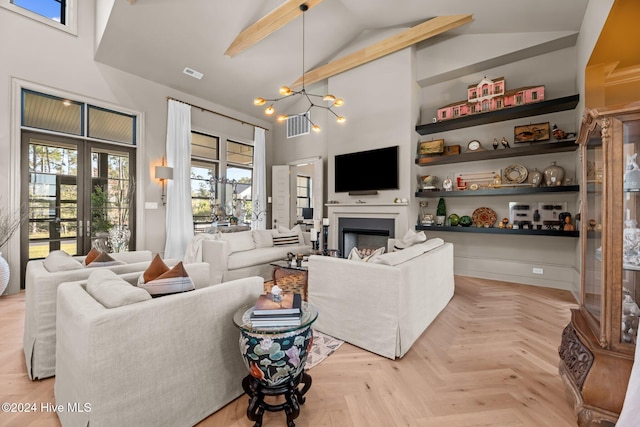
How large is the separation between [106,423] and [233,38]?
5.16 m

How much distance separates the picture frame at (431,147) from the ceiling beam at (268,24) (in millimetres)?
2626

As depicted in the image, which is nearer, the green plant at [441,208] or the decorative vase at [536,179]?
the decorative vase at [536,179]

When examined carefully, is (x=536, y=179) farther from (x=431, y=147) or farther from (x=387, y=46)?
(x=387, y=46)

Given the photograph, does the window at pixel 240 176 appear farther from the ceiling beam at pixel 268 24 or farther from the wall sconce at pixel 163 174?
the ceiling beam at pixel 268 24

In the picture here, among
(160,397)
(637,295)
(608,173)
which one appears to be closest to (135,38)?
(160,397)

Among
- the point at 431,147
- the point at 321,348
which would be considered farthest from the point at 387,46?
the point at 321,348

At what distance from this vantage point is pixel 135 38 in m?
4.21

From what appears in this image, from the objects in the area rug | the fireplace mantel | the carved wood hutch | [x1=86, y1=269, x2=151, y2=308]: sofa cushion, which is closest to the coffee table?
the area rug

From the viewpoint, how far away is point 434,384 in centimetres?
183

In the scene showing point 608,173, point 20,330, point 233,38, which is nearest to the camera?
point 608,173

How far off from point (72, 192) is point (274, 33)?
12.9 ft

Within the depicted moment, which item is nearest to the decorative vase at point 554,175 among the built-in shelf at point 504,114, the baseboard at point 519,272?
the built-in shelf at point 504,114

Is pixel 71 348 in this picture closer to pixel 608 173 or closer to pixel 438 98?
pixel 608 173

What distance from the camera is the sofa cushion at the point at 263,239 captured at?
466cm
